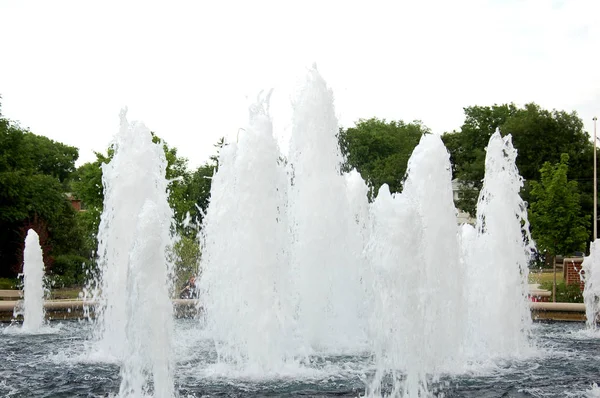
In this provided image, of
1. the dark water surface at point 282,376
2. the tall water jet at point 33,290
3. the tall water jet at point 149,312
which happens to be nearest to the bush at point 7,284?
the tall water jet at point 33,290

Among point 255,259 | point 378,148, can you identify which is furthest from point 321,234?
point 378,148

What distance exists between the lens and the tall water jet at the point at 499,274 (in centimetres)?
1248

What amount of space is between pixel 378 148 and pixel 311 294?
5255 cm

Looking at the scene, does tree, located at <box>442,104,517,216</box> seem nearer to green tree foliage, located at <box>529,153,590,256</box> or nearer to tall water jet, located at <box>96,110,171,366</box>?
green tree foliage, located at <box>529,153,590,256</box>

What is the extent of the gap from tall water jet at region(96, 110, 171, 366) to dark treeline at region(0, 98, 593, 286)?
363cm

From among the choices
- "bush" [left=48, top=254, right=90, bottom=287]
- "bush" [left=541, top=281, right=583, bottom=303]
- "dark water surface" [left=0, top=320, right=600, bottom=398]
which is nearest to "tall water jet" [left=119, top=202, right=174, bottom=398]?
"dark water surface" [left=0, top=320, right=600, bottom=398]

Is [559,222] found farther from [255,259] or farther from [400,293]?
[400,293]

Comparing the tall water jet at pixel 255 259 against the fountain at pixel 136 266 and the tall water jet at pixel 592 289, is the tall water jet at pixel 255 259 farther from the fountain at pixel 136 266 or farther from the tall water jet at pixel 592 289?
the tall water jet at pixel 592 289

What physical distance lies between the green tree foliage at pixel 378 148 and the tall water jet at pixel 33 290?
4009 cm

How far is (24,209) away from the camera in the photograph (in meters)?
34.9

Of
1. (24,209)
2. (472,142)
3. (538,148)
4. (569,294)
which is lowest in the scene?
(569,294)

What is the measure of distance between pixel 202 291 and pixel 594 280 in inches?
333

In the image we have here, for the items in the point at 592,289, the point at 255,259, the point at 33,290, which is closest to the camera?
the point at 255,259

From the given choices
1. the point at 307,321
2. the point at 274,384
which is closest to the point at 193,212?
the point at 307,321
